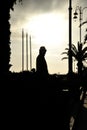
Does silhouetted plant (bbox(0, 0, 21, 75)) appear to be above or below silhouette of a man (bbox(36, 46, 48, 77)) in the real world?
above

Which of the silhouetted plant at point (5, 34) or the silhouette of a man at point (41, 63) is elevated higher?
the silhouetted plant at point (5, 34)

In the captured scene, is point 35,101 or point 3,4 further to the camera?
point 3,4

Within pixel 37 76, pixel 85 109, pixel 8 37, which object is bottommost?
pixel 85 109

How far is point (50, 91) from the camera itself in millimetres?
10008

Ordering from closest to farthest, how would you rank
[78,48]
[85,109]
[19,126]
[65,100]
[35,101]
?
[19,126]
[35,101]
[65,100]
[85,109]
[78,48]

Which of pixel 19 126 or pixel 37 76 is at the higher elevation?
pixel 37 76

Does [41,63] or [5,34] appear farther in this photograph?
[5,34]

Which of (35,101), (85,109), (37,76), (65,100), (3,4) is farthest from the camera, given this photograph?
(85,109)

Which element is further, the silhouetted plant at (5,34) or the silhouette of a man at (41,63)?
the silhouetted plant at (5,34)

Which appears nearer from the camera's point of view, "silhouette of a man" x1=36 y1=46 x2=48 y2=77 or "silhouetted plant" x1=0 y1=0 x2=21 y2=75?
"silhouette of a man" x1=36 y1=46 x2=48 y2=77

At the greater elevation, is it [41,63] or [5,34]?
[5,34]

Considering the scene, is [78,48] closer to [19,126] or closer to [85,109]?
[85,109]

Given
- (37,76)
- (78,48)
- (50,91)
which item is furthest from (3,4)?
(78,48)

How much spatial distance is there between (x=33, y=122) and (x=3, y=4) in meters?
5.94
